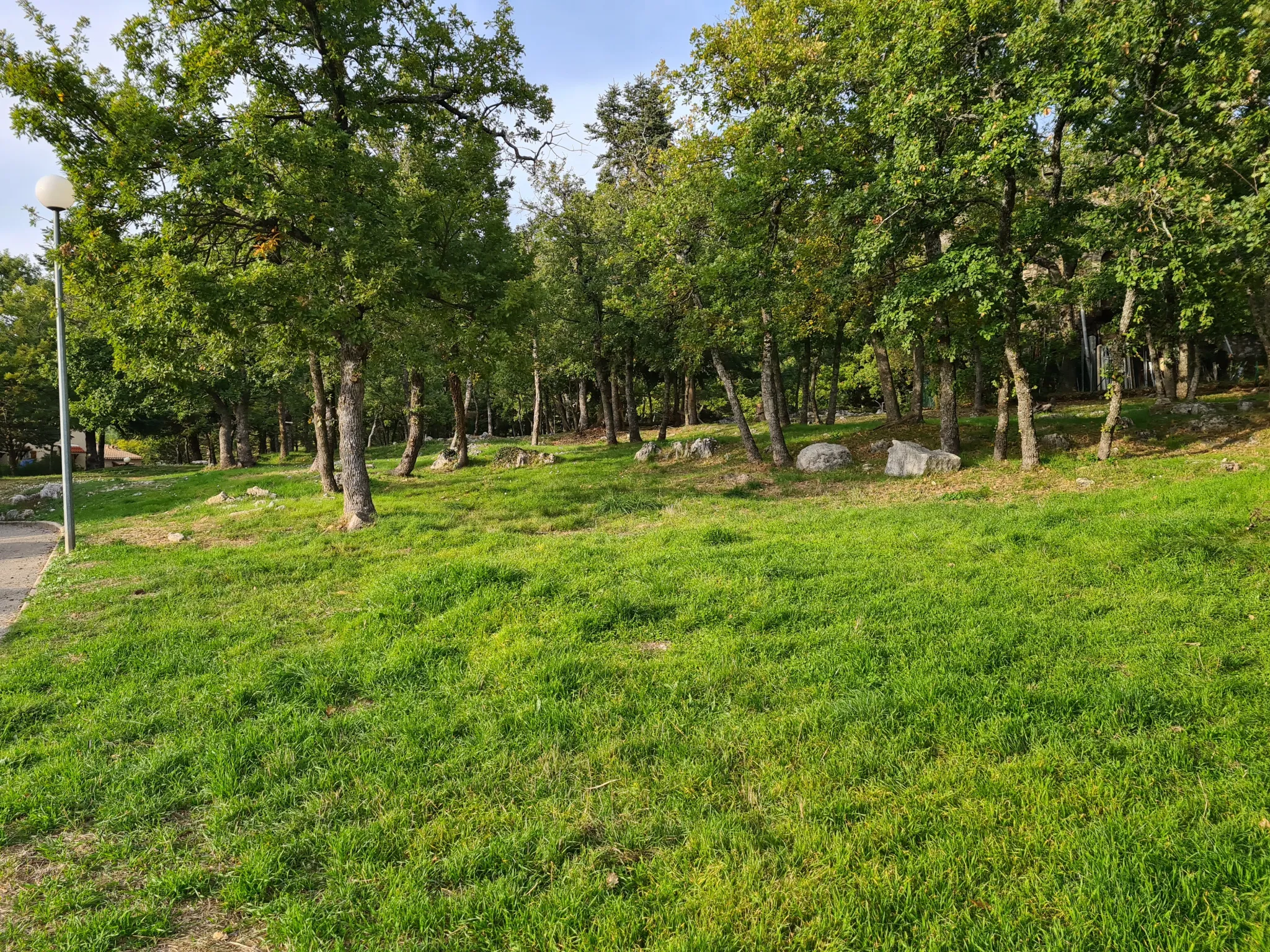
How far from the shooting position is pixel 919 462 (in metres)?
15.6

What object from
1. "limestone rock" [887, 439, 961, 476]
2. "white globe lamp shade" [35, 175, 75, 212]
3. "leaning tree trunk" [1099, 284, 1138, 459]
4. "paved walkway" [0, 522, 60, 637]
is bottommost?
"paved walkway" [0, 522, 60, 637]

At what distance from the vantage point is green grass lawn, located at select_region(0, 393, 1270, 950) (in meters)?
2.95

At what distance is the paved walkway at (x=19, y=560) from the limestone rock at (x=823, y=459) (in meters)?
16.8

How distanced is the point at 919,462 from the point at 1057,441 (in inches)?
166

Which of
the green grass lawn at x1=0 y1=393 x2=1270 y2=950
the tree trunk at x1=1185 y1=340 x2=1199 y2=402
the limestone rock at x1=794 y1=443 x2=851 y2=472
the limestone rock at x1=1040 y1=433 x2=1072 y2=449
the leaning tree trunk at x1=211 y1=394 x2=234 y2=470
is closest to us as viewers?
the green grass lawn at x1=0 y1=393 x2=1270 y2=950

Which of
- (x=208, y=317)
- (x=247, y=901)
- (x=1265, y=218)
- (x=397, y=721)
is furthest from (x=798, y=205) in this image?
(x=247, y=901)

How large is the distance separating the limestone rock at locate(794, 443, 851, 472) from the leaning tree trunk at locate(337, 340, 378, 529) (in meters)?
11.9

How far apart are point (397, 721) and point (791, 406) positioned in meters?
47.3

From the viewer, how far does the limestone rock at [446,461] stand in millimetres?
23562

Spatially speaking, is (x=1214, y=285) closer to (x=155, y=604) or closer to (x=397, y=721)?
(x=397, y=721)

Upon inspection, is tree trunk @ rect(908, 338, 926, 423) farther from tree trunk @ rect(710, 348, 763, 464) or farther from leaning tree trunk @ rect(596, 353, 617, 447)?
leaning tree trunk @ rect(596, 353, 617, 447)

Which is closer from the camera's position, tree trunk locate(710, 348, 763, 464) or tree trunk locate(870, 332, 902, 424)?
tree trunk locate(710, 348, 763, 464)

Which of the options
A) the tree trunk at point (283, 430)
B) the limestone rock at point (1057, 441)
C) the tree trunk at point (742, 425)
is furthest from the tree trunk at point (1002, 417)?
the tree trunk at point (283, 430)

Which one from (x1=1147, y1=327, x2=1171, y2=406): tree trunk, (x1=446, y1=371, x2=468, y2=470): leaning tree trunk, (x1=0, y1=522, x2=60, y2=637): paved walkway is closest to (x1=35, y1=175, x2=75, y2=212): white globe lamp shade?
(x1=0, y1=522, x2=60, y2=637): paved walkway
